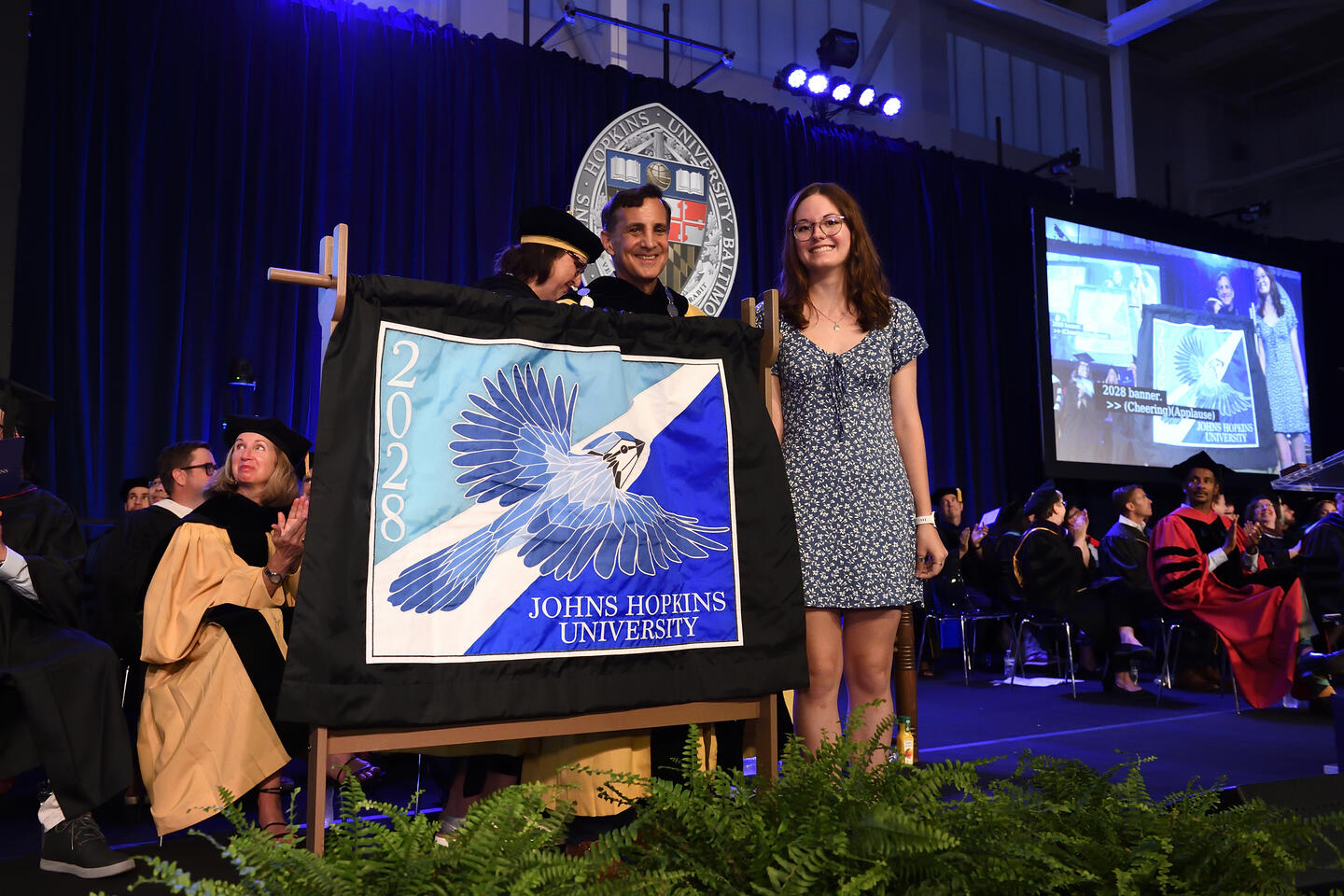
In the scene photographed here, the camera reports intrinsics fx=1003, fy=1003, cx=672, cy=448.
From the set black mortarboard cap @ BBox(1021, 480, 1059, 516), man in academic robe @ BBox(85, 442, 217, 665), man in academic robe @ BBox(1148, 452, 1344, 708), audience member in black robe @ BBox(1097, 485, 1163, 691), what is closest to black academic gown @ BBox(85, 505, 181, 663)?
man in academic robe @ BBox(85, 442, 217, 665)

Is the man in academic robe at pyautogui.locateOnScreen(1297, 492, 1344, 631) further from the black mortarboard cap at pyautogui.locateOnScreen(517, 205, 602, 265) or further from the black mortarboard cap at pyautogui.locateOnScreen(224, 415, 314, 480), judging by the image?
the black mortarboard cap at pyautogui.locateOnScreen(224, 415, 314, 480)

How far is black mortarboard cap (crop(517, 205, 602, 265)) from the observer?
2658 mm

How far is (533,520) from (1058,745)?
3464mm

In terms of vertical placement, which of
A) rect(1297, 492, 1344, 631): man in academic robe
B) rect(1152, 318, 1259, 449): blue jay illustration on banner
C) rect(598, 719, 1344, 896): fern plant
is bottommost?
rect(598, 719, 1344, 896): fern plant

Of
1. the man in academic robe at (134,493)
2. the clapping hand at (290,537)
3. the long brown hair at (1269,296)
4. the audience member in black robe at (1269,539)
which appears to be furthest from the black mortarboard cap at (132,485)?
the long brown hair at (1269,296)

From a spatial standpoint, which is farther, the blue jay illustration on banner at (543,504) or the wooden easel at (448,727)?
the blue jay illustration on banner at (543,504)

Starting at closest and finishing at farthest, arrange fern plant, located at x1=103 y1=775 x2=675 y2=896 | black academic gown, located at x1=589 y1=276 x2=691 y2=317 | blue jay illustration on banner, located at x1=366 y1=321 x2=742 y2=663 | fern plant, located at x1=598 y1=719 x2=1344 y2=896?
fern plant, located at x1=103 y1=775 x2=675 y2=896, fern plant, located at x1=598 y1=719 x2=1344 y2=896, blue jay illustration on banner, located at x1=366 y1=321 x2=742 y2=663, black academic gown, located at x1=589 y1=276 x2=691 y2=317

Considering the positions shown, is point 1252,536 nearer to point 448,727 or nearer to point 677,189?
point 677,189

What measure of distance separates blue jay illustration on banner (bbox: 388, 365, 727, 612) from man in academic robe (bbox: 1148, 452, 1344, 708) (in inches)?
194

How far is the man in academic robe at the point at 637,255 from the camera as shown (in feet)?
8.16

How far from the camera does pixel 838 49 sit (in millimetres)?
8688

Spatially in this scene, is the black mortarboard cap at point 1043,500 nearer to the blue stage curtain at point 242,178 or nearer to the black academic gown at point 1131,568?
the black academic gown at point 1131,568

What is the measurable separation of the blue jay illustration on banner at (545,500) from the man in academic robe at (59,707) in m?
1.54

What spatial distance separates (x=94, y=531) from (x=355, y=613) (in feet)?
14.9
